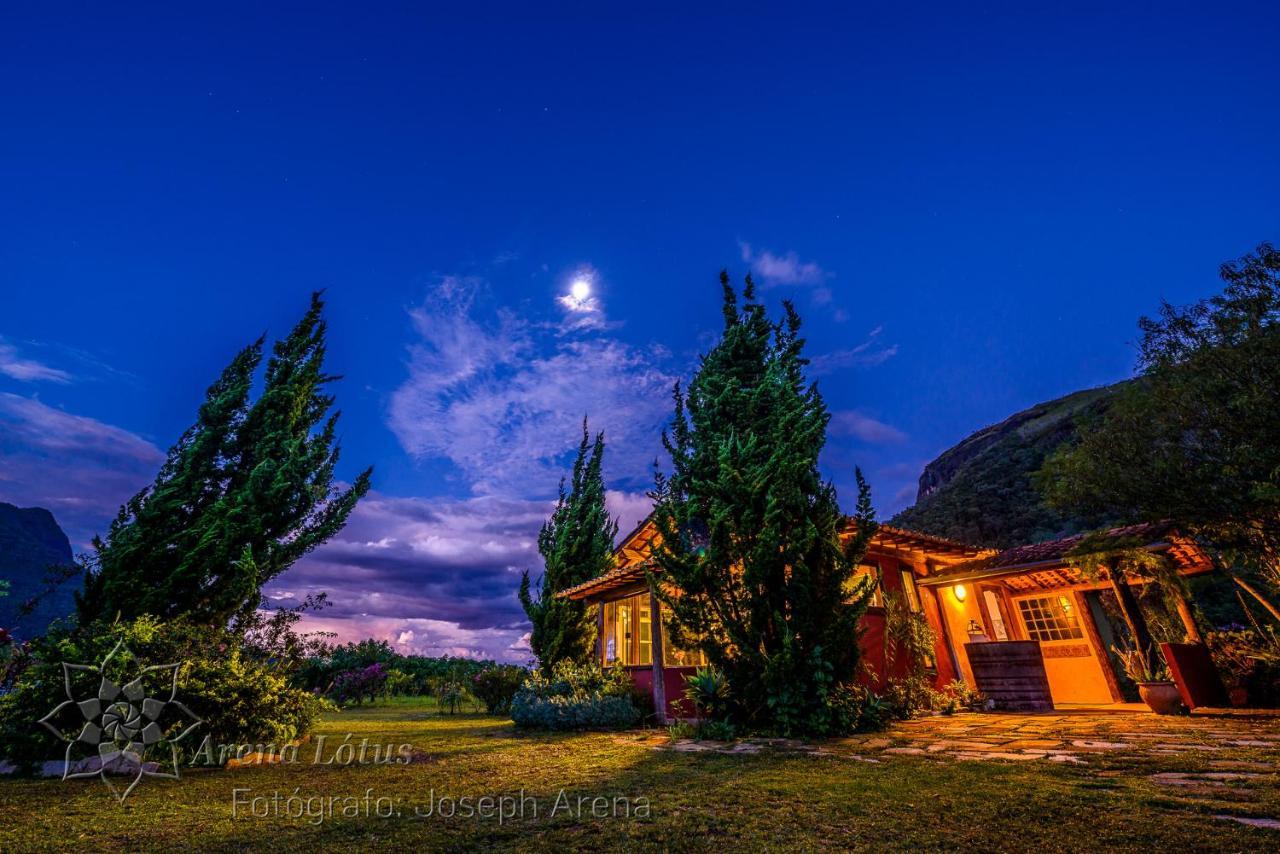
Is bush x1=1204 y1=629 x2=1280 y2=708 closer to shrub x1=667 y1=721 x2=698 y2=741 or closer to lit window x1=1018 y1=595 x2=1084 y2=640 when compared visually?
lit window x1=1018 y1=595 x2=1084 y2=640

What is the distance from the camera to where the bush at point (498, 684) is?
15289 millimetres

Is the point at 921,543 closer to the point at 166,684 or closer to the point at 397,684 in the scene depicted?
the point at 166,684

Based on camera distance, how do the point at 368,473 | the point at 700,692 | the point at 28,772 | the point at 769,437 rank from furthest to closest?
the point at 368,473
the point at 769,437
the point at 700,692
the point at 28,772

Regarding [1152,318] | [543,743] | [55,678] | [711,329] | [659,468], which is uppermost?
[711,329]

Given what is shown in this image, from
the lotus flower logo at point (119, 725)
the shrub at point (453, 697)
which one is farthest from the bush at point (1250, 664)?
the shrub at point (453, 697)

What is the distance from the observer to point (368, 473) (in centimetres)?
1002

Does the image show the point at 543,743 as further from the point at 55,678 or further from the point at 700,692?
the point at 55,678

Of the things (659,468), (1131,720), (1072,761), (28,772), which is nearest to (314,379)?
(28,772)

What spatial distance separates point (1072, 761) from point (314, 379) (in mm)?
12792

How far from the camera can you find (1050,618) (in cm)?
1240

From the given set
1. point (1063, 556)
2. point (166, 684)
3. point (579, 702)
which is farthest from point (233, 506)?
point (1063, 556)

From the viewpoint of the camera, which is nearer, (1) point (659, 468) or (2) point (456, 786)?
(2) point (456, 786)

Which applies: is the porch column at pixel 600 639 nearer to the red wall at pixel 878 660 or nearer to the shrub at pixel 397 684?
the red wall at pixel 878 660

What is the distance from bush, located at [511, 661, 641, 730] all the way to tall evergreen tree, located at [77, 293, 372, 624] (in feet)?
18.0
